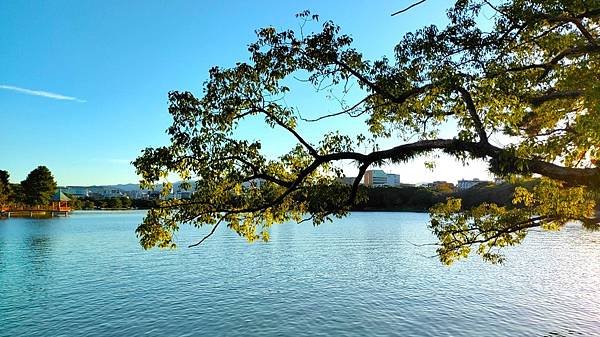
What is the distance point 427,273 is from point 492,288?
6654mm

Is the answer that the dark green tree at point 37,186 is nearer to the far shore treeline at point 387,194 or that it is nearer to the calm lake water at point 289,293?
the far shore treeline at point 387,194

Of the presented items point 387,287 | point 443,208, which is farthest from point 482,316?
point 443,208

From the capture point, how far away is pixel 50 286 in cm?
3134

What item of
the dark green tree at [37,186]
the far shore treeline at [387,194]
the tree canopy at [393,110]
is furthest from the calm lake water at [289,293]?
the dark green tree at [37,186]

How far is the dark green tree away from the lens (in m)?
136

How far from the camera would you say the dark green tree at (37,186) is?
136250 millimetres

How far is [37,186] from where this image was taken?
136875 millimetres

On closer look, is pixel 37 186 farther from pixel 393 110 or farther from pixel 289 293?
pixel 393 110

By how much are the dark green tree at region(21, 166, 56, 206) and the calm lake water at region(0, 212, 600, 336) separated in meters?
98.0

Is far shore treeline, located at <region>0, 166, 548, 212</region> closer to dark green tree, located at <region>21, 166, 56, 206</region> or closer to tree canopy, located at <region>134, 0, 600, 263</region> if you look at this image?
dark green tree, located at <region>21, 166, 56, 206</region>

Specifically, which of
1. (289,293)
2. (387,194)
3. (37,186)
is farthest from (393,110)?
(387,194)

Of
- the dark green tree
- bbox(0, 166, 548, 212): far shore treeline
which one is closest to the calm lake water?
bbox(0, 166, 548, 212): far shore treeline

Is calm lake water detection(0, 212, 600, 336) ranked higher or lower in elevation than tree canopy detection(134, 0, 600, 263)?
lower

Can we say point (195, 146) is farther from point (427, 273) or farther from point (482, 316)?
point (427, 273)
